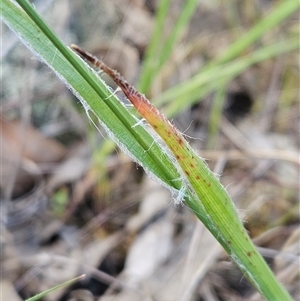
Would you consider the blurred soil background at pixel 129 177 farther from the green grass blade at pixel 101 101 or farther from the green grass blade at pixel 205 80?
the green grass blade at pixel 101 101

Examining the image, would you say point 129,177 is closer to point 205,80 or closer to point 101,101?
point 205,80

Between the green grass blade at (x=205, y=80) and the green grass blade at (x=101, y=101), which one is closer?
the green grass blade at (x=101, y=101)

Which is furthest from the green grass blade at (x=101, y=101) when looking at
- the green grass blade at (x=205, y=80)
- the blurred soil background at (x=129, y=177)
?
the green grass blade at (x=205, y=80)

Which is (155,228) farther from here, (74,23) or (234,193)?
(74,23)

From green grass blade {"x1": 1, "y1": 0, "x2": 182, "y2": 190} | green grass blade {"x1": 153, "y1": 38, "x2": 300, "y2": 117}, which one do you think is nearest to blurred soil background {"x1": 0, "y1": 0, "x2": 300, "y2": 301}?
green grass blade {"x1": 153, "y1": 38, "x2": 300, "y2": 117}

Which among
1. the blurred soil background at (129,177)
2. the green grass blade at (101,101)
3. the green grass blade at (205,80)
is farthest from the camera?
the green grass blade at (205,80)

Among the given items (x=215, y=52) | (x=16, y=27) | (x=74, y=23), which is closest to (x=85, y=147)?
(x=74, y=23)

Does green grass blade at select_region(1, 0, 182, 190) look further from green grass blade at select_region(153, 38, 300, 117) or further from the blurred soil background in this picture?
green grass blade at select_region(153, 38, 300, 117)

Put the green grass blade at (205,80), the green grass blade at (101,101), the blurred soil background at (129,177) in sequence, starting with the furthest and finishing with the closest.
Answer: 1. the green grass blade at (205,80)
2. the blurred soil background at (129,177)
3. the green grass blade at (101,101)
